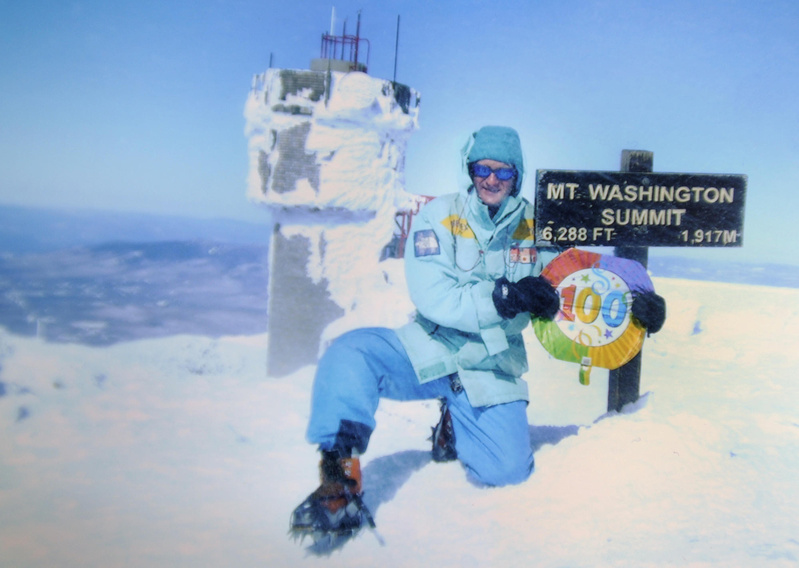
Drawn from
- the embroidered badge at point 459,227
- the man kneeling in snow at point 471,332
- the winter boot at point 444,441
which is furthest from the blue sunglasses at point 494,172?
the winter boot at point 444,441

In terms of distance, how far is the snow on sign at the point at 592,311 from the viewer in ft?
6.06

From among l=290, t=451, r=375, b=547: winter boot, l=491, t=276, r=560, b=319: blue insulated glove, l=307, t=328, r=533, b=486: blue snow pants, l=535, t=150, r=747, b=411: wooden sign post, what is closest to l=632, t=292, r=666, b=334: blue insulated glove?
l=535, t=150, r=747, b=411: wooden sign post

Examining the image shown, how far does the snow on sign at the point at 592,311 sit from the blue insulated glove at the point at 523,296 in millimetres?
156

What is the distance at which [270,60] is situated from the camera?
2.06 metres

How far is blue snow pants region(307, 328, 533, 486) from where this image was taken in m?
1.62

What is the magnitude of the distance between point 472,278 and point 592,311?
0.44 meters

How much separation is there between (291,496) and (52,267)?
55.2 inches

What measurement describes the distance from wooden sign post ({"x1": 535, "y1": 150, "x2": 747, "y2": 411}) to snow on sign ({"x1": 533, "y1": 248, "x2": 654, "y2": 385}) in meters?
0.11

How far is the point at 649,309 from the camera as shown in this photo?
1.81 m

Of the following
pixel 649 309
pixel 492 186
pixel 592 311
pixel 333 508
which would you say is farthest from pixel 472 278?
pixel 333 508

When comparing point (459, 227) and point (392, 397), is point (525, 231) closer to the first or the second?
point (459, 227)

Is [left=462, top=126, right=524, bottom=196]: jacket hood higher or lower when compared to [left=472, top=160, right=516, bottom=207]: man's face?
higher

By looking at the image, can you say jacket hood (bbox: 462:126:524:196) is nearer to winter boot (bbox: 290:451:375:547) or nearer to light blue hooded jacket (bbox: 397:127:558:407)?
light blue hooded jacket (bbox: 397:127:558:407)

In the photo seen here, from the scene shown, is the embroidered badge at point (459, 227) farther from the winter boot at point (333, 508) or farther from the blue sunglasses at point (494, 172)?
the winter boot at point (333, 508)
